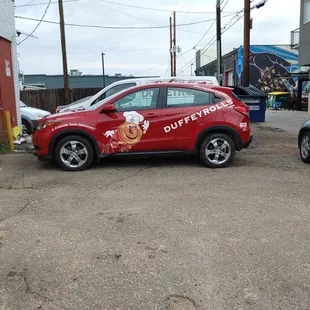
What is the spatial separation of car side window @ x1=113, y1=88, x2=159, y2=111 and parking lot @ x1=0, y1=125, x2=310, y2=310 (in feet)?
4.31

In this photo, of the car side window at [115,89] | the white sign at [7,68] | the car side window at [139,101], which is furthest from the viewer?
the white sign at [7,68]

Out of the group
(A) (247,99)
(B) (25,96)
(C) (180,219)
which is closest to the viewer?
(C) (180,219)

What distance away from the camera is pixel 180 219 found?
4.66 m

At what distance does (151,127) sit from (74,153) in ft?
5.18

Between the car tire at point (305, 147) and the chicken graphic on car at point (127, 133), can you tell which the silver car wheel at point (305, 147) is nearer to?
the car tire at point (305, 147)

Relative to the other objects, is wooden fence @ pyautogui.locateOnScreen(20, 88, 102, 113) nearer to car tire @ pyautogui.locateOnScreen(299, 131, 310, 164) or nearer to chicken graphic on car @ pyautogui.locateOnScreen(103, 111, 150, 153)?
chicken graphic on car @ pyautogui.locateOnScreen(103, 111, 150, 153)

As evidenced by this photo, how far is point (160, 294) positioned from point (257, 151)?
23.6ft

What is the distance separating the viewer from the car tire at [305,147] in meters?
7.86

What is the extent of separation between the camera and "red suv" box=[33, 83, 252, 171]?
23.7ft

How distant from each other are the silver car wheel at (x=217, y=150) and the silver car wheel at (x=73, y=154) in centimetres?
243

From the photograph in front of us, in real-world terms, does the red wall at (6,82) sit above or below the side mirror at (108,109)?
above

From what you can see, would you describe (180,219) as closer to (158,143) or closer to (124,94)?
(158,143)

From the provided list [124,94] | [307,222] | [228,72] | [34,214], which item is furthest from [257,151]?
[228,72]

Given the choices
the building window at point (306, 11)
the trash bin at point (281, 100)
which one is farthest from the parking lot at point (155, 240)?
the trash bin at point (281, 100)
